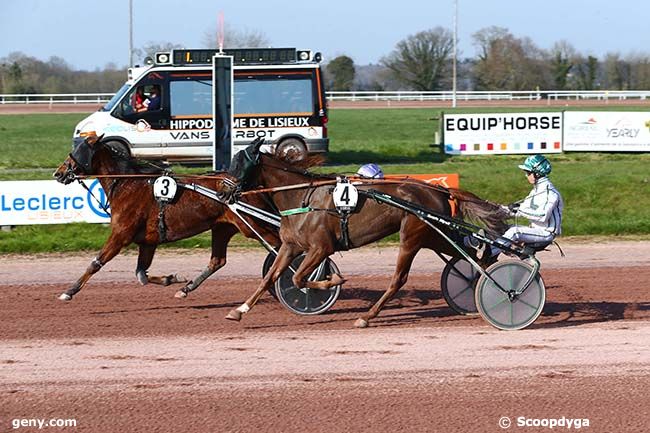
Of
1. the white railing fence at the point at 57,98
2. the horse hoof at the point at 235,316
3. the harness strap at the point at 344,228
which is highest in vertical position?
the white railing fence at the point at 57,98

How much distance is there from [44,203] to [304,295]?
6.71m

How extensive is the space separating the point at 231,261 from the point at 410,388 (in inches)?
259

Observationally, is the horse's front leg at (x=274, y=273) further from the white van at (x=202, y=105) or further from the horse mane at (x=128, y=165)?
the white van at (x=202, y=105)

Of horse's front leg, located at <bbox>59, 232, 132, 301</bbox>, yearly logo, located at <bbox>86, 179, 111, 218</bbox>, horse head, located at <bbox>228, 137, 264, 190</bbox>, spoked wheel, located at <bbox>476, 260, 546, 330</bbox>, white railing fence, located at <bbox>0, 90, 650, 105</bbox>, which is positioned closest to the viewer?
spoked wheel, located at <bbox>476, 260, 546, 330</bbox>

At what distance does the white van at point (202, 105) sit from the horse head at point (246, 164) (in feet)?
39.9

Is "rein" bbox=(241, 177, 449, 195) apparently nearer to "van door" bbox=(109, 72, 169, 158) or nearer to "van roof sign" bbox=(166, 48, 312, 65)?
"van roof sign" bbox=(166, 48, 312, 65)

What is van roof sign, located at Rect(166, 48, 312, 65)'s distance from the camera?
21188 mm

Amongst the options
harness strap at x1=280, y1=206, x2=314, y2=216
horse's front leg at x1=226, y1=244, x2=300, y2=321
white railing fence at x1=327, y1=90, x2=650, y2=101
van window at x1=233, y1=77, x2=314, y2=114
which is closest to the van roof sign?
van window at x1=233, y1=77, x2=314, y2=114

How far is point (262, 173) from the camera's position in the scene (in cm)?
910

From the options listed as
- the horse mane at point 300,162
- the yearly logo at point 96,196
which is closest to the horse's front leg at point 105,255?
the horse mane at point 300,162

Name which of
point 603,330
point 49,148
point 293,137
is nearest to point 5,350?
point 603,330

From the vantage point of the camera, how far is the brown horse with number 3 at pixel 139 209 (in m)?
9.64

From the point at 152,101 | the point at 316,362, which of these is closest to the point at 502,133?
the point at 152,101

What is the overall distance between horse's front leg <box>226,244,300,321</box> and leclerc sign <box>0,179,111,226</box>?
651cm
